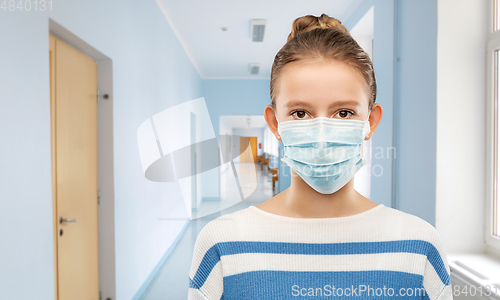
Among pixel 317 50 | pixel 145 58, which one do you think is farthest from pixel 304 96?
pixel 145 58

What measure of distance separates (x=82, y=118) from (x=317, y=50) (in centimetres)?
176

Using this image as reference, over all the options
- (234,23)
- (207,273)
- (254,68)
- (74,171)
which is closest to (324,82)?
(207,273)

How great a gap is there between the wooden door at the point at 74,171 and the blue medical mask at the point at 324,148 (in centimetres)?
147

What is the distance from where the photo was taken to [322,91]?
0.64 metres

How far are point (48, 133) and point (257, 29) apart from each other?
3.24 meters

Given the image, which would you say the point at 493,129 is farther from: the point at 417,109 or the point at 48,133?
the point at 48,133

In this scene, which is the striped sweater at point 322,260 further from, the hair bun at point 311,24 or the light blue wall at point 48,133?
the light blue wall at point 48,133

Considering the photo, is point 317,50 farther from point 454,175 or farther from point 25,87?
point 454,175

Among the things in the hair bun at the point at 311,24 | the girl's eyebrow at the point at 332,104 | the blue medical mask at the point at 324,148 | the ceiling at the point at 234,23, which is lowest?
the blue medical mask at the point at 324,148

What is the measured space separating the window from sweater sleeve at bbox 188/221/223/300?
1768mm

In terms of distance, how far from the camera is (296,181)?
741 millimetres

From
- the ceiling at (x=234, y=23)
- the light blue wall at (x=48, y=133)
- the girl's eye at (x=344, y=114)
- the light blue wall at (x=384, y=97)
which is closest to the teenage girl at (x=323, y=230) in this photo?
the girl's eye at (x=344, y=114)

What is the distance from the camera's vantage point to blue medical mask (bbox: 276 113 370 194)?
2.20ft

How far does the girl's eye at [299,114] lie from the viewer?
2.23 ft
